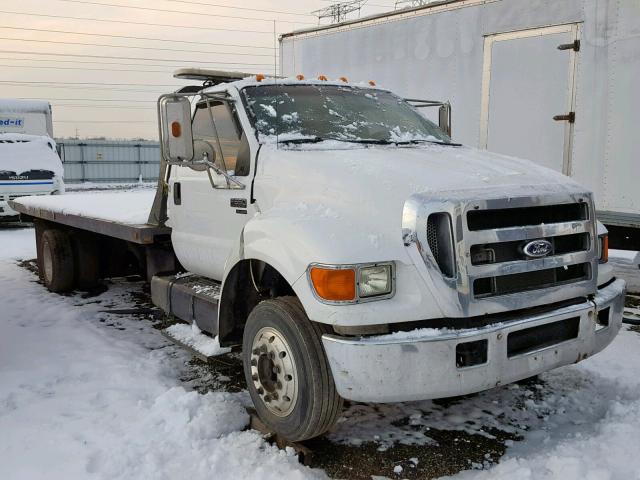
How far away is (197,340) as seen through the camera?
4402mm

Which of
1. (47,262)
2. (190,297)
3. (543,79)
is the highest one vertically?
(543,79)

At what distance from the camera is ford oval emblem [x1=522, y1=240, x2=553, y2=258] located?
10.6 ft

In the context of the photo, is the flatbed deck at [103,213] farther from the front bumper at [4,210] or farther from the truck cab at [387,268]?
the front bumper at [4,210]

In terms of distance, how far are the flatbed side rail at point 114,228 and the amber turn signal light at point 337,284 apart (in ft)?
8.40

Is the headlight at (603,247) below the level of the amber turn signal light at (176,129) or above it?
below

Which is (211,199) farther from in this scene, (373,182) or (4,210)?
(4,210)

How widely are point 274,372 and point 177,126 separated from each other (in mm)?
1775

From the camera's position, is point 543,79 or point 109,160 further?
point 109,160

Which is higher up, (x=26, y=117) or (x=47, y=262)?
(x=26, y=117)

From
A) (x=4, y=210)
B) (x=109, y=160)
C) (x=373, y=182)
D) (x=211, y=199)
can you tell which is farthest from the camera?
(x=109, y=160)

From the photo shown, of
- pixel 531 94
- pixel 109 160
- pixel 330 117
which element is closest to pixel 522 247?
pixel 330 117

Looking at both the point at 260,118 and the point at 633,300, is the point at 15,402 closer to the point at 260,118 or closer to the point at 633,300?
the point at 260,118

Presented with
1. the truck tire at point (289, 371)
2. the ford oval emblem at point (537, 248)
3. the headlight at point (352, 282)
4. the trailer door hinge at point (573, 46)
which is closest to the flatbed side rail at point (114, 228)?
the truck tire at point (289, 371)

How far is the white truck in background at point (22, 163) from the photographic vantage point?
47.5ft
